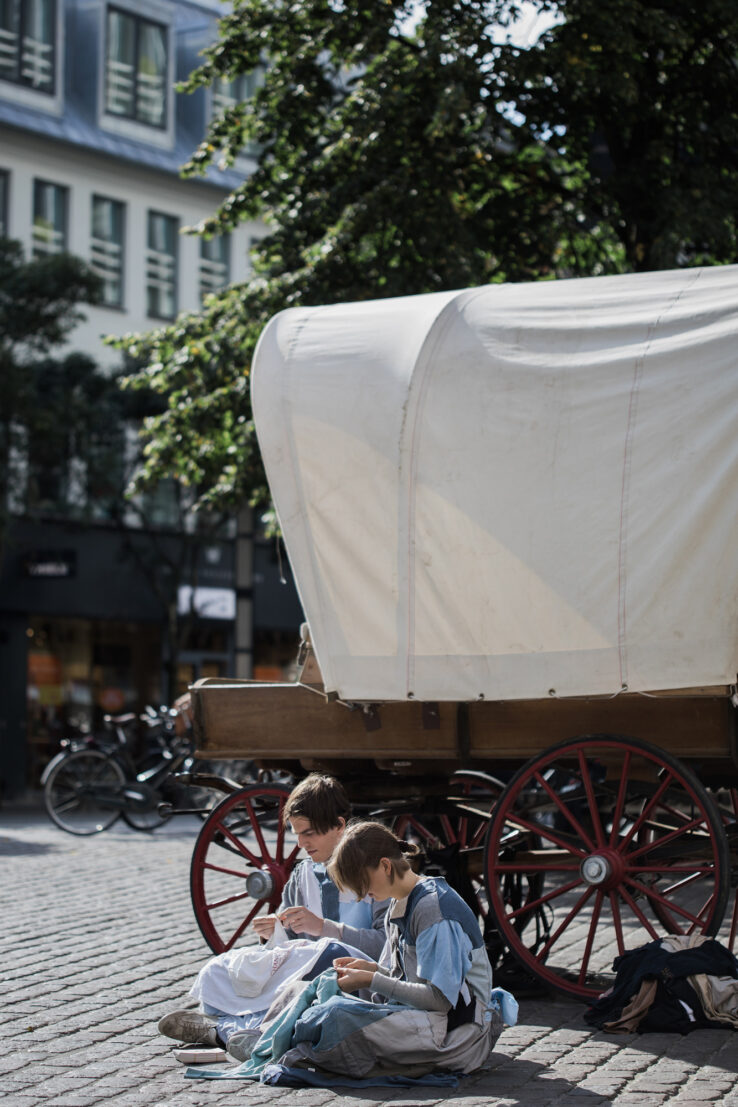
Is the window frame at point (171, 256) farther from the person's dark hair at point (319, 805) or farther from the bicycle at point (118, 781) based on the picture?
the person's dark hair at point (319, 805)

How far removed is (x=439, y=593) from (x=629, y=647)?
92cm

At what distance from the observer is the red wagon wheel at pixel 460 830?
24.4ft

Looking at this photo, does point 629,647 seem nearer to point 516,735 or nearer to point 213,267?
point 516,735

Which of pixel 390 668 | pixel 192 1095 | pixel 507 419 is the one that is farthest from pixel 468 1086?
pixel 507 419

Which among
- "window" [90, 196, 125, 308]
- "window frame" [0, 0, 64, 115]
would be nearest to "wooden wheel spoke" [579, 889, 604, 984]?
"window" [90, 196, 125, 308]

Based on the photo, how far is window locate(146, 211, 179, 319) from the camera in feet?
97.3

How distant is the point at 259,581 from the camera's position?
29.5 meters

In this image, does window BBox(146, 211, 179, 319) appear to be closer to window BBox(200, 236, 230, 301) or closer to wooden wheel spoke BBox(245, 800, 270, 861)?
window BBox(200, 236, 230, 301)

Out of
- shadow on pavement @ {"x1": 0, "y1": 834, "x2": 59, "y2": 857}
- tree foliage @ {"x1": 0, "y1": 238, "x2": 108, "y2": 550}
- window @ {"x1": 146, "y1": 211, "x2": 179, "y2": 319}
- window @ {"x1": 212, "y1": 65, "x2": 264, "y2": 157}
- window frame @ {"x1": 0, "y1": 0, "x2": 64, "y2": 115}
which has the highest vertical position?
window @ {"x1": 212, "y1": 65, "x2": 264, "y2": 157}

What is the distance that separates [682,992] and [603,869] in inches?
25.8

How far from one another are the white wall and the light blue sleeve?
22.4 meters

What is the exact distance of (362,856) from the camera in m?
5.29

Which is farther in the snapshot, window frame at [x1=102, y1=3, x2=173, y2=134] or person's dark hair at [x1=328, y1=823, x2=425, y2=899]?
window frame at [x1=102, y1=3, x2=173, y2=134]

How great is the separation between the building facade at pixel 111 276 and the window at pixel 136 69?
3 cm
